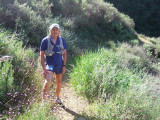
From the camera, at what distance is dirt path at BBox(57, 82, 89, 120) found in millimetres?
3373

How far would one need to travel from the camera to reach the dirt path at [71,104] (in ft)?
11.1

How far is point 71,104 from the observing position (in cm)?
386

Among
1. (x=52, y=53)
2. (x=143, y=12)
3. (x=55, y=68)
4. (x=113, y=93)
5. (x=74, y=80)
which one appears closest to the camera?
(x=52, y=53)

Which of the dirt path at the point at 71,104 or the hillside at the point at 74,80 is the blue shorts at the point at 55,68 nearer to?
the hillside at the point at 74,80

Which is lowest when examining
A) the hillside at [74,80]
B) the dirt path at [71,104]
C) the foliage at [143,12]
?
the dirt path at [71,104]

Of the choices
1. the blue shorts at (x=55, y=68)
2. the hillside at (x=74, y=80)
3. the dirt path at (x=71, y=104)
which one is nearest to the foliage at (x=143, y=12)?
the hillside at (x=74, y=80)

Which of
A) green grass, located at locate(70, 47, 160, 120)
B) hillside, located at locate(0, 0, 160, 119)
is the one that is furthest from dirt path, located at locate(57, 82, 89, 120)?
green grass, located at locate(70, 47, 160, 120)

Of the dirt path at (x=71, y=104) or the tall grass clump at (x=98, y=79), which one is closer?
the dirt path at (x=71, y=104)

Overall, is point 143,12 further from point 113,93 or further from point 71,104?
point 71,104

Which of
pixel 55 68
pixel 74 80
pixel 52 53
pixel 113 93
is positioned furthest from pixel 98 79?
pixel 52 53

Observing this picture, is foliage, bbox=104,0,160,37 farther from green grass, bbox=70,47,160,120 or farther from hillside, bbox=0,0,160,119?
green grass, bbox=70,47,160,120

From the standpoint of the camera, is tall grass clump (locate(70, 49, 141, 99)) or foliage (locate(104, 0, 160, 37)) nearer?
tall grass clump (locate(70, 49, 141, 99))

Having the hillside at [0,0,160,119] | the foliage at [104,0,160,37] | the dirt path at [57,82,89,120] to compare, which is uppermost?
the foliage at [104,0,160,37]

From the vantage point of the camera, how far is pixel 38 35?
696 centimetres
